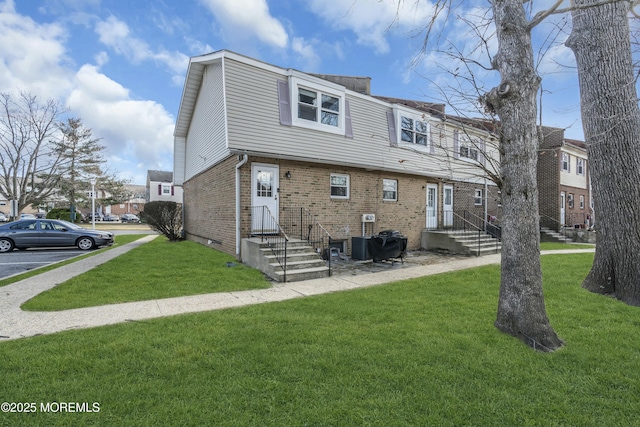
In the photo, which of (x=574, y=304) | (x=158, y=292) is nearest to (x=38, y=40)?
(x=158, y=292)

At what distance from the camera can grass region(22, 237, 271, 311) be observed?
5492 mm

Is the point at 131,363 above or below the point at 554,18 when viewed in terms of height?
below

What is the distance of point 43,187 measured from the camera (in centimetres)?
2398

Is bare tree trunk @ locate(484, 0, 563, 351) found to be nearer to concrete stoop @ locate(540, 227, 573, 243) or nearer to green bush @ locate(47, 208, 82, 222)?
concrete stoop @ locate(540, 227, 573, 243)

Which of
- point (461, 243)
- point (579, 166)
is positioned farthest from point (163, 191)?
point (579, 166)

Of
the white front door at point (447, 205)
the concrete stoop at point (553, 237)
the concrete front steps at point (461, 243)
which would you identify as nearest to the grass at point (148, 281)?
the concrete front steps at point (461, 243)

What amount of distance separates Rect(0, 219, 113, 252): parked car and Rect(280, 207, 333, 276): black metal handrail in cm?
955

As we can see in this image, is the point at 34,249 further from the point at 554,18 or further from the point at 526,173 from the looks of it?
the point at 554,18

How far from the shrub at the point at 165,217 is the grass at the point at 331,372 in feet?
36.5

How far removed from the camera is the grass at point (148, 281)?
5.49 metres

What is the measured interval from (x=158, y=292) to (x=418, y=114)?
11837 millimetres

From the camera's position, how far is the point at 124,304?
17.3 ft

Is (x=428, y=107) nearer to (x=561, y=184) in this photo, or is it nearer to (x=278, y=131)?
(x=278, y=131)

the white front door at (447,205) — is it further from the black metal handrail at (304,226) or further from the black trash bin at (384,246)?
the black metal handrail at (304,226)
